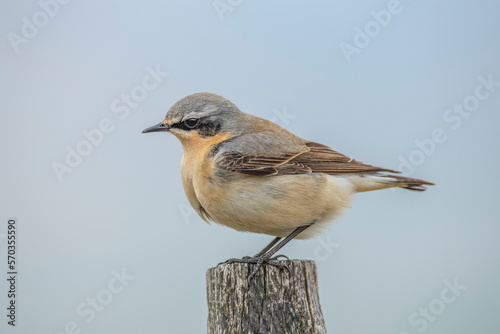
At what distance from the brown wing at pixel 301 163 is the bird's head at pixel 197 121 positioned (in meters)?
0.49

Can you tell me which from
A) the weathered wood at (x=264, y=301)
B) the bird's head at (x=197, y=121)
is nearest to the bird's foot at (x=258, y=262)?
the weathered wood at (x=264, y=301)

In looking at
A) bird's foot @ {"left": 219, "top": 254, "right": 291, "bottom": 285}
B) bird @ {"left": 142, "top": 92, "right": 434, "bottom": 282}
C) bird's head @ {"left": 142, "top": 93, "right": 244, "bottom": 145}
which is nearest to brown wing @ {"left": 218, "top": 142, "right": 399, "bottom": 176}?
bird @ {"left": 142, "top": 92, "right": 434, "bottom": 282}

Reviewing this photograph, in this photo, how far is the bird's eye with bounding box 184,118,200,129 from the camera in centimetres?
586

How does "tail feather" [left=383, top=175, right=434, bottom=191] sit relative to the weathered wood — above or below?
above

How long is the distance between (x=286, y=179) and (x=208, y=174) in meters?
0.82

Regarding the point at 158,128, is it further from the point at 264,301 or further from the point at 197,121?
the point at 264,301

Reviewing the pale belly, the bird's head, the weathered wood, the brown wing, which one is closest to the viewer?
the weathered wood

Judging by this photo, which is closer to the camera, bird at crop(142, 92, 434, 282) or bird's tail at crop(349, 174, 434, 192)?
bird at crop(142, 92, 434, 282)

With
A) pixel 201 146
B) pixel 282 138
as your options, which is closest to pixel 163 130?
pixel 201 146

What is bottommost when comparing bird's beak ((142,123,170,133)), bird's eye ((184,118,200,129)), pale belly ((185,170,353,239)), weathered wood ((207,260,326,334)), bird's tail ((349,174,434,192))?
weathered wood ((207,260,326,334))

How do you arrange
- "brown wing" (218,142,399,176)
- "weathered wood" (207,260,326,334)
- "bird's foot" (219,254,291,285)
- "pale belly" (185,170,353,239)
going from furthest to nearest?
"brown wing" (218,142,399,176) < "pale belly" (185,170,353,239) < "bird's foot" (219,254,291,285) < "weathered wood" (207,260,326,334)

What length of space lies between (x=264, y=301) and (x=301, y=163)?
175cm

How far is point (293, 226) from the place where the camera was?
5633 mm

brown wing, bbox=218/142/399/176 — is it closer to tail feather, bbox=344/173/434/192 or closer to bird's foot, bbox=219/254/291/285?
tail feather, bbox=344/173/434/192
